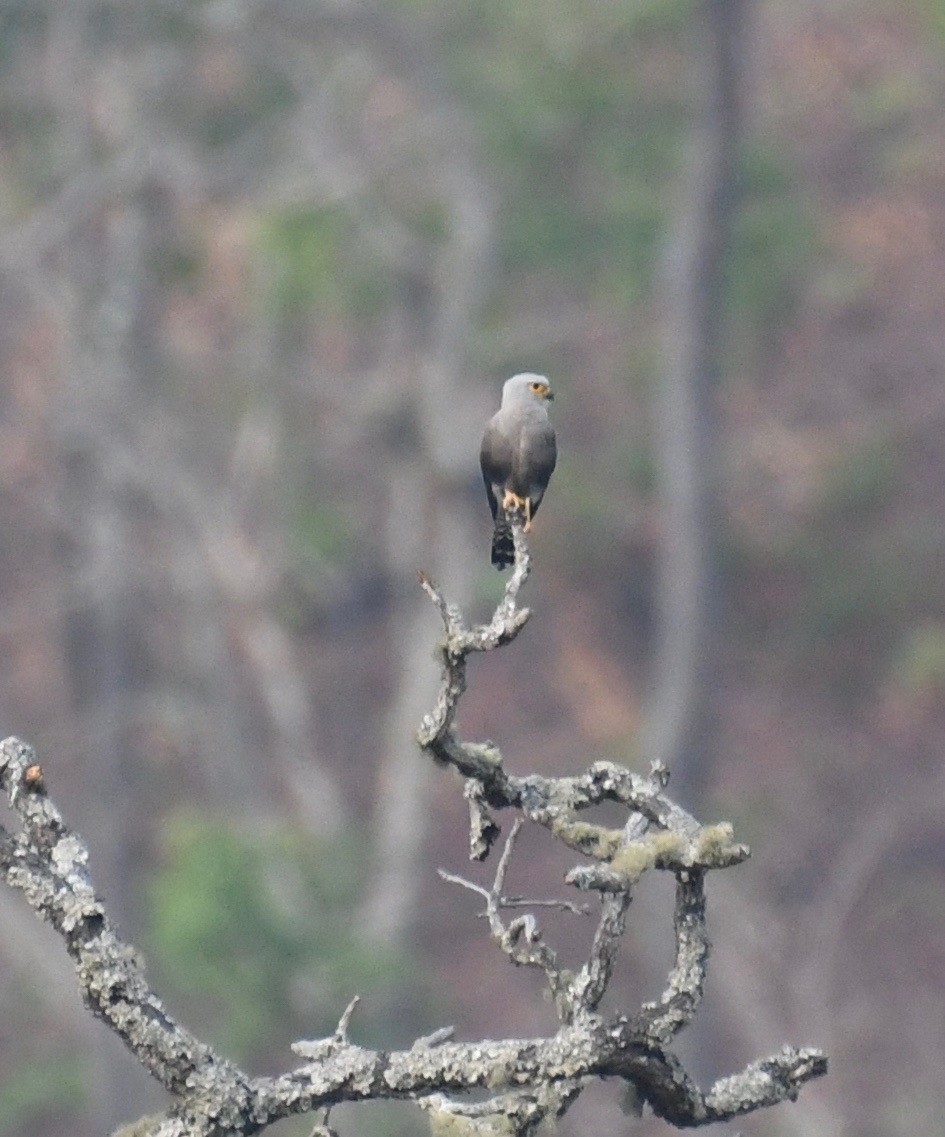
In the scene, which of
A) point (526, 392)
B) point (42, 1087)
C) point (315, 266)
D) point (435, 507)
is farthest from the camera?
point (42, 1087)

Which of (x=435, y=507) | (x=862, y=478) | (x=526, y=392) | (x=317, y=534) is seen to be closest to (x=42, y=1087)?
(x=317, y=534)

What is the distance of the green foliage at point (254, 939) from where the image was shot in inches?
725

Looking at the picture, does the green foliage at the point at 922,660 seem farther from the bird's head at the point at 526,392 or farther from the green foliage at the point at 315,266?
the bird's head at the point at 526,392

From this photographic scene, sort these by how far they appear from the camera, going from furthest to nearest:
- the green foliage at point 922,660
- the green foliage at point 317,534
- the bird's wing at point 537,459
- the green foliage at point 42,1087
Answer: the green foliage at point 922,660 < the green foliage at point 42,1087 < the green foliage at point 317,534 < the bird's wing at point 537,459

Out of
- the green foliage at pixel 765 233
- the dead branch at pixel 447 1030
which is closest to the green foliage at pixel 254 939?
the green foliage at pixel 765 233

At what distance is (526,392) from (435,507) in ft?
52.6

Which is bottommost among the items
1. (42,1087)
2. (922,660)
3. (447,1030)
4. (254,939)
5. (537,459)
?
(447,1030)

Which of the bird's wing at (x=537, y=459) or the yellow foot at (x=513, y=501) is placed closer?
the yellow foot at (x=513, y=501)

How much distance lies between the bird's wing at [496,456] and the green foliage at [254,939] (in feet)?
38.0

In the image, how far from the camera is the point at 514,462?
688 centimetres

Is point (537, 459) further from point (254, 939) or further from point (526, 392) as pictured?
point (254, 939)

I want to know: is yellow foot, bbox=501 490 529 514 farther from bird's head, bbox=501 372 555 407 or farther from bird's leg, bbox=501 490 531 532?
bird's head, bbox=501 372 555 407

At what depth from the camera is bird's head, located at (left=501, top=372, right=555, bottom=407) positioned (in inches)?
281

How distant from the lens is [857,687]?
85.1 ft
